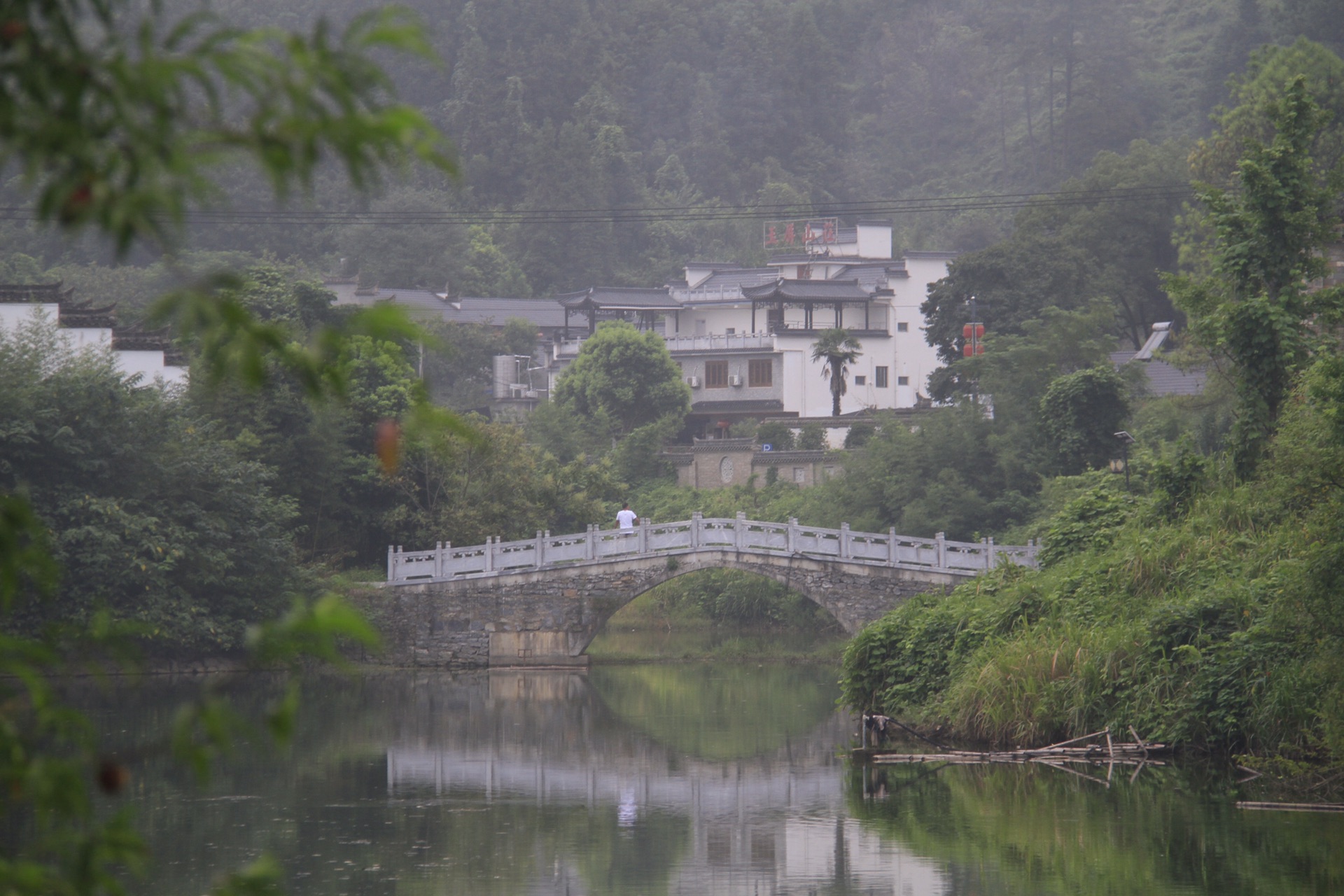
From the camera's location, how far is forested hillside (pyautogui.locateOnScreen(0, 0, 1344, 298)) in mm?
46188

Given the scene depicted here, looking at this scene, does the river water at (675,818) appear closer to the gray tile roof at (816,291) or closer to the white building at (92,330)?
the white building at (92,330)

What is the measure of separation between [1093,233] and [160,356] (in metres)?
18.9

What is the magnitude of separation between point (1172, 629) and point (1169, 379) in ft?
56.7

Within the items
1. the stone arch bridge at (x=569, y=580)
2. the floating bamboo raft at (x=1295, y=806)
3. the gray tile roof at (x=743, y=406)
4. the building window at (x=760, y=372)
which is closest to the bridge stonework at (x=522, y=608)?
the stone arch bridge at (x=569, y=580)

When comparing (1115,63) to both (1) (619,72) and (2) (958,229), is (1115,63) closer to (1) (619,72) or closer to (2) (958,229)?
(2) (958,229)

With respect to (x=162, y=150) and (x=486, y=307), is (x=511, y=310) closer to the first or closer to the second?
(x=486, y=307)

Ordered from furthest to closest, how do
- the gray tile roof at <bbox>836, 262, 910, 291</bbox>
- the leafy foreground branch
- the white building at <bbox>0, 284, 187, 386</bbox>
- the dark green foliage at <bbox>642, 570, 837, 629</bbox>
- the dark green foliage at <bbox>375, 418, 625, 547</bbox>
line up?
the gray tile roof at <bbox>836, 262, 910, 291</bbox>
the dark green foliage at <bbox>642, 570, 837, 629</bbox>
the dark green foliage at <bbox>375, 418, 625, 547</bbox>
the white building at <bbox>0, 284, 187, 386</bbox>
the leafy foreground branch

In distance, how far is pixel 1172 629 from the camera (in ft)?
41.4

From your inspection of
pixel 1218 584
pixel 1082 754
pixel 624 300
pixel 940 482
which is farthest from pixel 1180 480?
pixel 624 300

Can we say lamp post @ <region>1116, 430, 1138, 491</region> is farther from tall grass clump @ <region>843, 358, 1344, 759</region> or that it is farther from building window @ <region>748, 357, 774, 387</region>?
building window @ <region>748, 357, 774, 387</region>

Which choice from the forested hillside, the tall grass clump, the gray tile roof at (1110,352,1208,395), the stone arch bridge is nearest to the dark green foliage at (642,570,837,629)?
the stone arch bridge

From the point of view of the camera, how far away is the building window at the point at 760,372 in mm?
39375

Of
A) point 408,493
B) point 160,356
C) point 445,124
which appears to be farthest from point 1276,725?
point 445,124

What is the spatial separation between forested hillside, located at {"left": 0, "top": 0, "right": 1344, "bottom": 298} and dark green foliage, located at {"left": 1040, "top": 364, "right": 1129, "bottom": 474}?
23750mm
